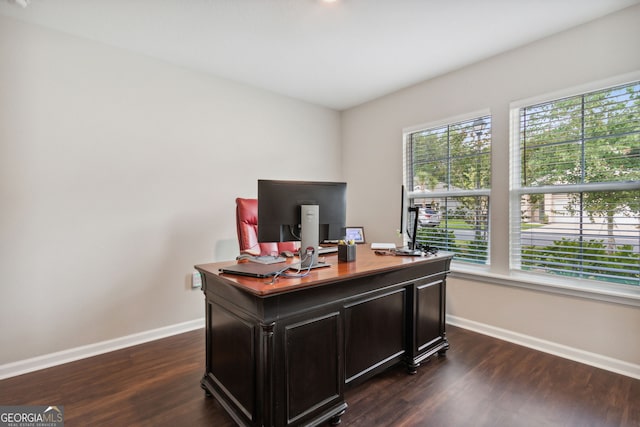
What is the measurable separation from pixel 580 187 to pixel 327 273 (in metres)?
2.16

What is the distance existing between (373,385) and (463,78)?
9.45ft

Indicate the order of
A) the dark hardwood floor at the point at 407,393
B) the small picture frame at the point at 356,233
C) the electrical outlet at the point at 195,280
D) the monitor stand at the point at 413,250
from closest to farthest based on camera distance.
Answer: the dark hardwood floor at the point at 407,393 < the monitor stand at the point at 413,250 < the electrical outlet at the point at 195,280 < the small picture frame at the point at 356,233

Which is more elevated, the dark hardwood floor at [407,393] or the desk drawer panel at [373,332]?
the desk drawer panel at [373,332]

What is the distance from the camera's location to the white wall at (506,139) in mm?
2158

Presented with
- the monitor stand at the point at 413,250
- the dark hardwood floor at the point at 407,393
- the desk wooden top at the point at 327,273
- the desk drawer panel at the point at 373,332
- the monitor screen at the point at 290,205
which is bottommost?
the dark hardwood floor at the point at 407,393

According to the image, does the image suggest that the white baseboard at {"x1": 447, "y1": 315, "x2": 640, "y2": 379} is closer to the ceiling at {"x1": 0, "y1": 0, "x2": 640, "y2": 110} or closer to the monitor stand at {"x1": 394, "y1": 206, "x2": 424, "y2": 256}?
the monitor stand at {"x1": 394, "y1": 206, "x2": 424, "y2": 256}

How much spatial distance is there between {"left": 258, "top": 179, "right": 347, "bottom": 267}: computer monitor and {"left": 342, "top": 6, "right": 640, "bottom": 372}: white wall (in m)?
1.91

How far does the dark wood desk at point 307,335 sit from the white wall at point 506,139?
3.69 ft

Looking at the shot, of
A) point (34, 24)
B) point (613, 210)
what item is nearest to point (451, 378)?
point (613, 210)

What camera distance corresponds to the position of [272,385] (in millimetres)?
1380

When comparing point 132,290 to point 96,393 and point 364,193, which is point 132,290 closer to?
point 96,393

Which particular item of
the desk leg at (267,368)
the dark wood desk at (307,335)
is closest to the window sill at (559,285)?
the dark wood desk at (307,335)

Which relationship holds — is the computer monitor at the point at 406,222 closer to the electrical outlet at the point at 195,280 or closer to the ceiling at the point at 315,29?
the ceiling at the point at 315,29

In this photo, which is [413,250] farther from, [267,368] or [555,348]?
[267,368]
